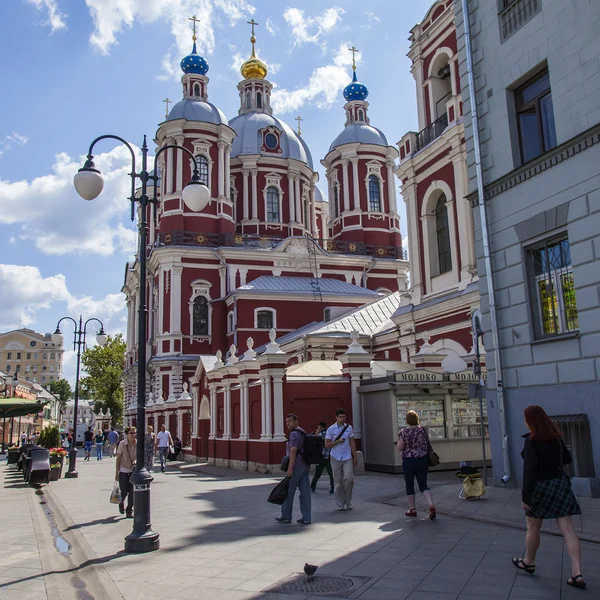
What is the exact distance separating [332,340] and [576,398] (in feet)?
61.5

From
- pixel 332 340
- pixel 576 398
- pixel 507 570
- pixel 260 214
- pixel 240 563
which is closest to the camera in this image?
pixel 507 570

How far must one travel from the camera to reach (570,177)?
456 inches

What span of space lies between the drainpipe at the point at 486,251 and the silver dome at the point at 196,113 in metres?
31.0

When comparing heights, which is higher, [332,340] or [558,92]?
[558,92]

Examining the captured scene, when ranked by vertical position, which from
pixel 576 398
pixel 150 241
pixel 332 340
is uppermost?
pixel 150 241

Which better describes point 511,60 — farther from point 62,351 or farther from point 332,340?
point 62,351

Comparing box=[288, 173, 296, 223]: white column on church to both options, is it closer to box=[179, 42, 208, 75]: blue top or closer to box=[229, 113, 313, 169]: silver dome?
box=[229, 113, 313, 169]: silver dome

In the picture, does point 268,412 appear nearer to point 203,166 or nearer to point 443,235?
point 443,235

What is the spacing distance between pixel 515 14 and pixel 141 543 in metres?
12.0

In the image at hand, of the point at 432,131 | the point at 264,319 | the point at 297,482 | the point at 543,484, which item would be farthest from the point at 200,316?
the point at 543,484

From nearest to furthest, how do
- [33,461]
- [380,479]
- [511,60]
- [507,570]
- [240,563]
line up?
[507,570] < [240,563] < [511,60] < [380,479] < [33,461]

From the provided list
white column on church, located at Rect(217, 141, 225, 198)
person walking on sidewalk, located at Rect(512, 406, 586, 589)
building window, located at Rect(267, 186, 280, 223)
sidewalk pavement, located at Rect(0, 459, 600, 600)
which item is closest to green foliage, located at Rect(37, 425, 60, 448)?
sidewalk pavement, located at Rect(0, 459, 600, 600)

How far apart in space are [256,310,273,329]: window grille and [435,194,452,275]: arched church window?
1735 centimetres

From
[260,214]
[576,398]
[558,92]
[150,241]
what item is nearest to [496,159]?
[558,92]
